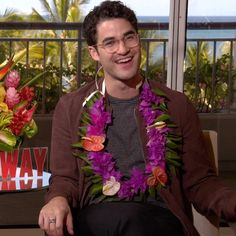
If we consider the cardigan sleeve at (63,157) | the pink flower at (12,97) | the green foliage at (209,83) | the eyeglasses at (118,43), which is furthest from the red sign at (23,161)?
the green foliage at (209,83)

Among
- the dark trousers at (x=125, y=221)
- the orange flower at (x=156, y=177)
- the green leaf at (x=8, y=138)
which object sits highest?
the green leaf at (x=8, y=138)

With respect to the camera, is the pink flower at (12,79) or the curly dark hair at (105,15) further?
the pink flower at (12,79)

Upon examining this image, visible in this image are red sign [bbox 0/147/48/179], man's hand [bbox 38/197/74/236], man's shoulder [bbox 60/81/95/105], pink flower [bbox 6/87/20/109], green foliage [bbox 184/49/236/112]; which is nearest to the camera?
man's hand [bbox 38/197/74/236]

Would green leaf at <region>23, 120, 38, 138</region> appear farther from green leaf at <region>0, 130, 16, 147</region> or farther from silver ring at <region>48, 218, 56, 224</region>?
silver ring at <region>48, 218, 56, 224</region>

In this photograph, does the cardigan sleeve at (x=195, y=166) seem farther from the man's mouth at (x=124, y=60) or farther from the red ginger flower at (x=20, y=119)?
the red ginger flower at (x=20, y=119)

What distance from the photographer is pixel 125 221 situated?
1.86 meters

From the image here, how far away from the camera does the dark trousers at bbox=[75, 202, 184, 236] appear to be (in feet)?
6.10

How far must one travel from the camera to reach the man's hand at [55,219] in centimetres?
181

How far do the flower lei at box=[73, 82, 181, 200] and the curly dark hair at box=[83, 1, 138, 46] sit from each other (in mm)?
207

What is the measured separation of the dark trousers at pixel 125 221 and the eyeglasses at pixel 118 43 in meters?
0.49

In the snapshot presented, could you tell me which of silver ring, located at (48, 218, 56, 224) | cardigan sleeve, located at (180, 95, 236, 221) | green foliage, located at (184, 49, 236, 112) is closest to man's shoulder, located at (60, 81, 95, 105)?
cardigan sleeve, located at (180, 95, 236, 221)

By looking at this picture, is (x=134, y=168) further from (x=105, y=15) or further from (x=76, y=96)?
(x=105, y=15)

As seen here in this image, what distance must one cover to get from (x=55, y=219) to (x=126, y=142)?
40 centimetres

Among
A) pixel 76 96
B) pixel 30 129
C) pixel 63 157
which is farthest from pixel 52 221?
pixel 30 129
